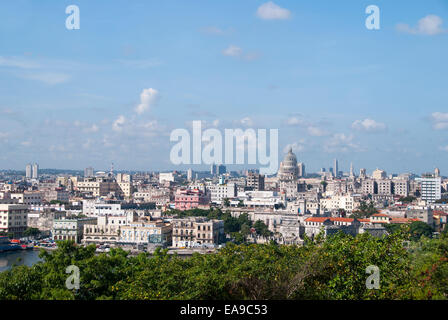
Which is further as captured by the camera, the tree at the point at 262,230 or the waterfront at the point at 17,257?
the tree at the point at 262,230

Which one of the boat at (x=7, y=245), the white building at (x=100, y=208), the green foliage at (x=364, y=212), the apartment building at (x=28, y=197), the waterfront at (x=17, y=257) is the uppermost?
the apartment building at (x=28, y=197)

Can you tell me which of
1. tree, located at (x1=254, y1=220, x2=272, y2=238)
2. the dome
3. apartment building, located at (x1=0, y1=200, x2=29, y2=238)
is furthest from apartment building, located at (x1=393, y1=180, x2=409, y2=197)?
apartment building, located at (x1=0, y1=200, x2=29, y2=238)

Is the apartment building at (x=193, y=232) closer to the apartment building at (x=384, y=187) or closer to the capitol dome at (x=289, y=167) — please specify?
the capitol dome at (x=289, y=167)

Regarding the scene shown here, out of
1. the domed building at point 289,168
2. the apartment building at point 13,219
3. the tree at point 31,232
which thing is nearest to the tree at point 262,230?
the tree at point 31,232

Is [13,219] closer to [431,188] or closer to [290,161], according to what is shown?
[290,161]

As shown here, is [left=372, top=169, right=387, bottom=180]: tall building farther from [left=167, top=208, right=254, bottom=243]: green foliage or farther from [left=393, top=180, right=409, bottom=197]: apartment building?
[left=167, top=208, right=254, bottom=243]: green foliage

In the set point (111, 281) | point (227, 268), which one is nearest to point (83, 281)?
point (111, 281)

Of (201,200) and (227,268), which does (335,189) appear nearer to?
(201,200)
